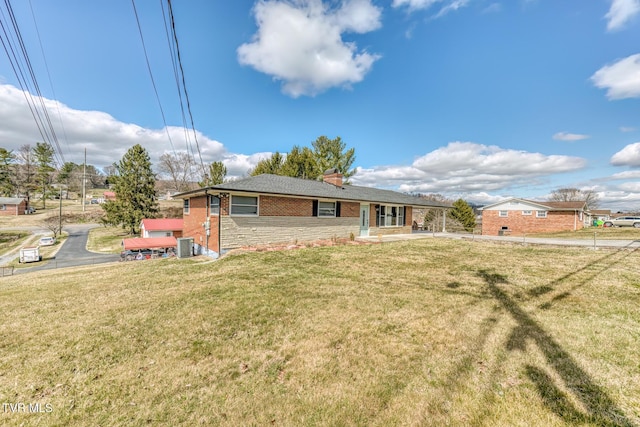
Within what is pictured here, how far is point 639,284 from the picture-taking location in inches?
271

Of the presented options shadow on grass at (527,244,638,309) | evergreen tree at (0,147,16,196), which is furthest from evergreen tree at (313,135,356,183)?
evergreen tree at (0,147,16,196)

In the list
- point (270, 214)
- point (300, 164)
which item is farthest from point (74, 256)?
point (300, 164)

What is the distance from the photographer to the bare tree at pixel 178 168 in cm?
4975

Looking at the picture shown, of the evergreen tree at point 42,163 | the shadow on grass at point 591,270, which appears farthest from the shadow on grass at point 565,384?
the evergreen tree at point 42,163

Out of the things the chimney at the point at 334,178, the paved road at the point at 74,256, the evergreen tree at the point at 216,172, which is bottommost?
the paved road at the point at 74,256

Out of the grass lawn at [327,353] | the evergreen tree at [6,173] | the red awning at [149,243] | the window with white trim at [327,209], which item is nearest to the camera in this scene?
the grass lawn at [327,353]

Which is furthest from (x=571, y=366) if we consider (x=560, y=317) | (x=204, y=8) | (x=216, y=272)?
(x=204, y=8)

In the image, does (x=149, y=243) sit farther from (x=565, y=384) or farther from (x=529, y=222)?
(x=529, y=222)

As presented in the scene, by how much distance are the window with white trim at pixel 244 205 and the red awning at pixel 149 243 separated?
42.6 feet

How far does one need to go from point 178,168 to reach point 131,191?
67.5 feet

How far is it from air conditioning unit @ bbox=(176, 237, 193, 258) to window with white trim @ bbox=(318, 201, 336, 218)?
749 cm

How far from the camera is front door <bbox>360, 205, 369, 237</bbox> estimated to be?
60.3 feet

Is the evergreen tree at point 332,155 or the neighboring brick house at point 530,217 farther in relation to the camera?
the evergreen tree at point 332,155

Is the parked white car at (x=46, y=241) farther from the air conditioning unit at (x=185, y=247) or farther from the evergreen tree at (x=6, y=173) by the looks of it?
the evergreen tree at (x=6, y=173)
